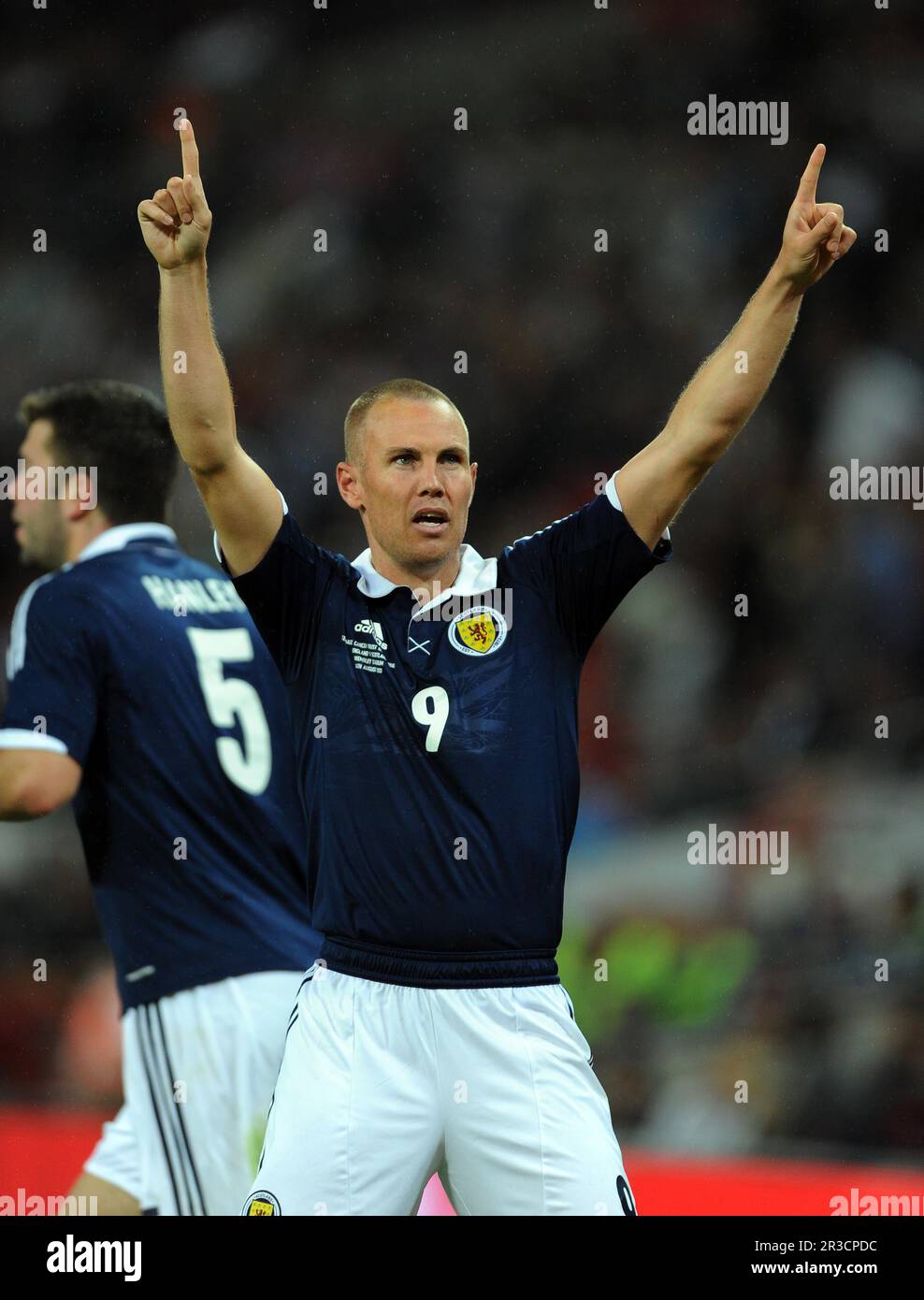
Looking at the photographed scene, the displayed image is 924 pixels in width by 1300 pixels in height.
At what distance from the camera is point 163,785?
4.02 m

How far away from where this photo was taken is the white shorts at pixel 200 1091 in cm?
382

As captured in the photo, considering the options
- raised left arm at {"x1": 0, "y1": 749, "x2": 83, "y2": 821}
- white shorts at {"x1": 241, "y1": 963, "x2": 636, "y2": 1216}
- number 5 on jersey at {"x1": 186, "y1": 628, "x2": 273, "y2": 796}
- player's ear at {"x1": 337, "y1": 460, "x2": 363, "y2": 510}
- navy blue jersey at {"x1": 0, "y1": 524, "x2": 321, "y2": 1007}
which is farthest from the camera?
number 5 on jersey at {"x1": 186, "y1": 628, "x2": 273, "y2": 796}

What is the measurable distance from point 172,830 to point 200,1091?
62 centimetres

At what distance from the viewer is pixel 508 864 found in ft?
10.0

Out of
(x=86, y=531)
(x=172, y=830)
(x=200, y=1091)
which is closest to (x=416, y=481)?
(x=172, y=830)

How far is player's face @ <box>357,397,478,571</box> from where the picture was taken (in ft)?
10.8

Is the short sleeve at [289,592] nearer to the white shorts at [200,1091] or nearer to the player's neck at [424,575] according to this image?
the player's neck at [424,575]

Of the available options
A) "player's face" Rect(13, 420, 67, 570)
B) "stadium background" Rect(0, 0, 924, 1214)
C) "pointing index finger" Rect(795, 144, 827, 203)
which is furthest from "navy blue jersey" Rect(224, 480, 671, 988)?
"stadium background" Rect(0, 0, 924, 1214)

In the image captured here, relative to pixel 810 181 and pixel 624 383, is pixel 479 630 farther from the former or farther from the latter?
pixel 624 383

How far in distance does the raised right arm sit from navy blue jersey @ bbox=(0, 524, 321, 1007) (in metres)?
1.00

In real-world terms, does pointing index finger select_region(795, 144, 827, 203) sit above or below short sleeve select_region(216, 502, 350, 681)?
above

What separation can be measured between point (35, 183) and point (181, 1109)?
25.7ft

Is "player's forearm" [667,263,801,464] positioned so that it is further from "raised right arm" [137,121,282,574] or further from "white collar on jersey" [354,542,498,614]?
"raised right arm" [137,121,282,574]

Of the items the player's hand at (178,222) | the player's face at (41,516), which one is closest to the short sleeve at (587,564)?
the player's hand at (178,222)
